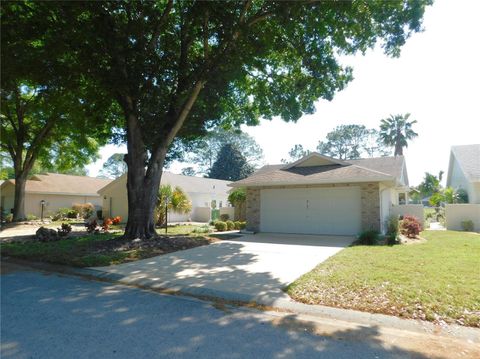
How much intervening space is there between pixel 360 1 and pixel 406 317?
30.0 feet

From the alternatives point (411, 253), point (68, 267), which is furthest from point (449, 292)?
point (68, 267)

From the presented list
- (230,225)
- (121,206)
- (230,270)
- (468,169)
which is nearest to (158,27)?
(230,270)

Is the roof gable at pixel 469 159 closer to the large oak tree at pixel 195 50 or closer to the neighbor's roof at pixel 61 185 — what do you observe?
the large oak tree at pixel 195 50

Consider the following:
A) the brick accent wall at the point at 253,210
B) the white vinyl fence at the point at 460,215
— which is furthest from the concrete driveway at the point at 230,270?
the white vinyl fence at the point at 460,215

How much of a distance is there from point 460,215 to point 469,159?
6145mm

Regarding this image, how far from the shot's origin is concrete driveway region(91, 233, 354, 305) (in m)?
5.94

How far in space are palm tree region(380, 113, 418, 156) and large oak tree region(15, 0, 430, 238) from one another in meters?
34.3

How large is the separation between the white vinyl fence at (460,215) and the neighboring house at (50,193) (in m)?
30.1

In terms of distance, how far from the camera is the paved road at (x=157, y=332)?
11.5ft

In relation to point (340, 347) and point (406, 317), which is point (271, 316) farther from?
point (406, 317)

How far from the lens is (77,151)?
87.4ft

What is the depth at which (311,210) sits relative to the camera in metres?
15.3

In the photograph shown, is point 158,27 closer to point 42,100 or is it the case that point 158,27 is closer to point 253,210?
point 253,210

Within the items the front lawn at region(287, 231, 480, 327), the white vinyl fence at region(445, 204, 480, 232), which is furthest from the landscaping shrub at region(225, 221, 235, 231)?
the white vinyl fence at region(445, 204, 480, 232)
